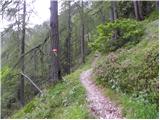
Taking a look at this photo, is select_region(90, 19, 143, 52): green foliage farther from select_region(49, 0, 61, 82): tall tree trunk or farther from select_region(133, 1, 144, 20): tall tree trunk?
select_region(133, 1, 144, 20): tall tree trunk

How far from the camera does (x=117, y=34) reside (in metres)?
18.1

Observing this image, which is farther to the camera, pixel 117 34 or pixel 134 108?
pixel 117 34

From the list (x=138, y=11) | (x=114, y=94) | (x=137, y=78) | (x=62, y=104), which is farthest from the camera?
(x=138, y=11)

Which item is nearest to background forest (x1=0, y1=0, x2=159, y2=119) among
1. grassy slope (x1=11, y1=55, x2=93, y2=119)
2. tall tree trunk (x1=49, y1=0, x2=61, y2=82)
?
grassy slope (x1=11, y1=55, x2=93, y2=119)

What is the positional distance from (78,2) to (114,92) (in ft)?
65.1

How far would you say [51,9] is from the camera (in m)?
13.4

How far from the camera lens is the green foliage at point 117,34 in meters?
17.2

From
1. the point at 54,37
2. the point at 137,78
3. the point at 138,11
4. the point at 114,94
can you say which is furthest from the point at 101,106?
the point at 138,11

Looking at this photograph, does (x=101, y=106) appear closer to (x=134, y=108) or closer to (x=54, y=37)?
(x=134, y=108)

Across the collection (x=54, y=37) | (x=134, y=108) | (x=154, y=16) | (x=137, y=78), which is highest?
(x=154, y=16)

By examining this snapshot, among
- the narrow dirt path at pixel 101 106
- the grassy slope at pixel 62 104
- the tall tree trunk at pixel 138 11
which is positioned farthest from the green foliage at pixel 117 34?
the narrow dirt path at pixel 101 106

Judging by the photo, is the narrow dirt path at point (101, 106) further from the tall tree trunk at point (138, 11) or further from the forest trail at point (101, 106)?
the tall tree trunk at point (138, 11)

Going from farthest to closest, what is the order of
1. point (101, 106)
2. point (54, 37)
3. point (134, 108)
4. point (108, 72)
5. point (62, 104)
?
point (54, 37) < point (108, 72) < point (62, 104) < point (101, 106) < point (134, 108)

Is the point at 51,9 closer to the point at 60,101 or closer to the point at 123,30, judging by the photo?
the point at 60,101
